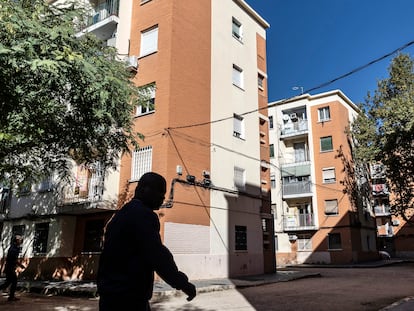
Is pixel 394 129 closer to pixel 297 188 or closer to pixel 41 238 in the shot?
pixel 297 188

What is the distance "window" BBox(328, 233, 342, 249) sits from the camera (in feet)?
106

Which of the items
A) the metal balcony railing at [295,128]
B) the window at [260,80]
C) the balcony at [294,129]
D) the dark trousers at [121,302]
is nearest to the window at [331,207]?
the balcony at [294,129]

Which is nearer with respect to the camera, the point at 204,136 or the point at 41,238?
the point at 204,136

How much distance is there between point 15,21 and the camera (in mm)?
7297

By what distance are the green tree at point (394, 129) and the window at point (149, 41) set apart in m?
16.4

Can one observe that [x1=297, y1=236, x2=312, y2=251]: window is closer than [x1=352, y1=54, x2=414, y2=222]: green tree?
No

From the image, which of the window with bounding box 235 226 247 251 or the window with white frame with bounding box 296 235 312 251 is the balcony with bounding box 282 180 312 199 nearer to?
the window with white frame with bounding box 296 235 312 251

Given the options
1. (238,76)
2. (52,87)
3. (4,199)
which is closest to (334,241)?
(238,76)

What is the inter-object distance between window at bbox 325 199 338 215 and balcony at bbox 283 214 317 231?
1.49 meters

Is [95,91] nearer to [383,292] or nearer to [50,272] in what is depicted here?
[383,292]

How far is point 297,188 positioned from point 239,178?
16.8 meters

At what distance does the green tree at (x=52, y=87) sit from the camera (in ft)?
24.0

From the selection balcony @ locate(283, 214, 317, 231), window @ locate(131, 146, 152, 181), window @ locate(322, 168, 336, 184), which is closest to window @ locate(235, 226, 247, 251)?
window @ locate(131, 146, 152, 181)

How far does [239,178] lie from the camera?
1942cm
